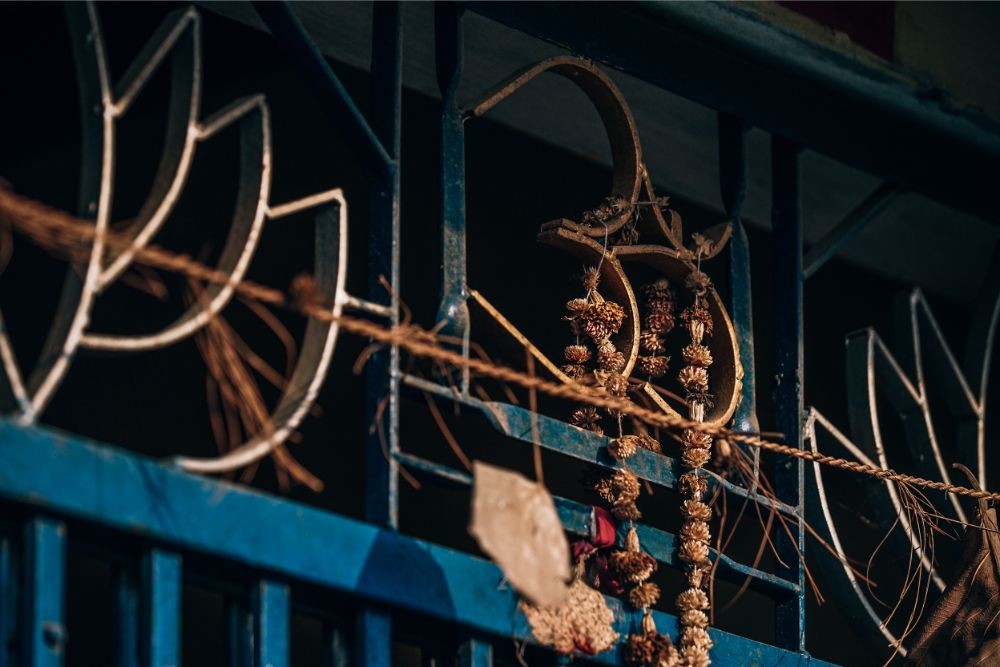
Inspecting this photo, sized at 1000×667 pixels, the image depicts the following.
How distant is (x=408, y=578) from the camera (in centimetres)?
227

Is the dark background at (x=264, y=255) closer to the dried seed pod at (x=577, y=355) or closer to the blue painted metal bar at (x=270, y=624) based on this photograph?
the dried seed pod at (x=577, y=355)

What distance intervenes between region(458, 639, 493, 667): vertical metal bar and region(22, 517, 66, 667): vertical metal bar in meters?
0.56

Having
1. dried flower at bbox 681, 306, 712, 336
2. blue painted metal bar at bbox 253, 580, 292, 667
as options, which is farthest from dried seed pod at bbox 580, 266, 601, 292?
blue painted metal bar at bbox 253, 580, 292, 667

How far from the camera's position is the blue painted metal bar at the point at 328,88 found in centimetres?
242

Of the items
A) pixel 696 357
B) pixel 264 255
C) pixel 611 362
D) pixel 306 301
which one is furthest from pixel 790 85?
pixel 306 301

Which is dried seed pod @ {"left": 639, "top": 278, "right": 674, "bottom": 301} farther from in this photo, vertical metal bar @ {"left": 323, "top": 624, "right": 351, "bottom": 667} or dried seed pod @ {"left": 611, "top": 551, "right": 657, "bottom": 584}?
vertical metal bar @ {"left": 323, "top": 624, "right": 351, "bottom": 667}

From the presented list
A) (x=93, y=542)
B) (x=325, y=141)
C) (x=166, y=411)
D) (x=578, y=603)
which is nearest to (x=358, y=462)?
(x=166, y=411)

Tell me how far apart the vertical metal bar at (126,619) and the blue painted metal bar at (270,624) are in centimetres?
15

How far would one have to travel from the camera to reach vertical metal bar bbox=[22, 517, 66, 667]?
1.95 m

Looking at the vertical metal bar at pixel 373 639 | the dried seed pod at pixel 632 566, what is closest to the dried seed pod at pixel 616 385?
the dried seed pod at pixel 632 566

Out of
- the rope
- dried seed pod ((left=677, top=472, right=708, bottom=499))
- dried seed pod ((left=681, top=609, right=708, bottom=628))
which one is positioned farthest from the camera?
dried seed pod ((left=677, top=472, right=708, bottom=499))

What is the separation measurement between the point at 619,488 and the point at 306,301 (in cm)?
68

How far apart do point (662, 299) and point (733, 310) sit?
165 mm

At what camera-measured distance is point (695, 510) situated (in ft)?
8.57
